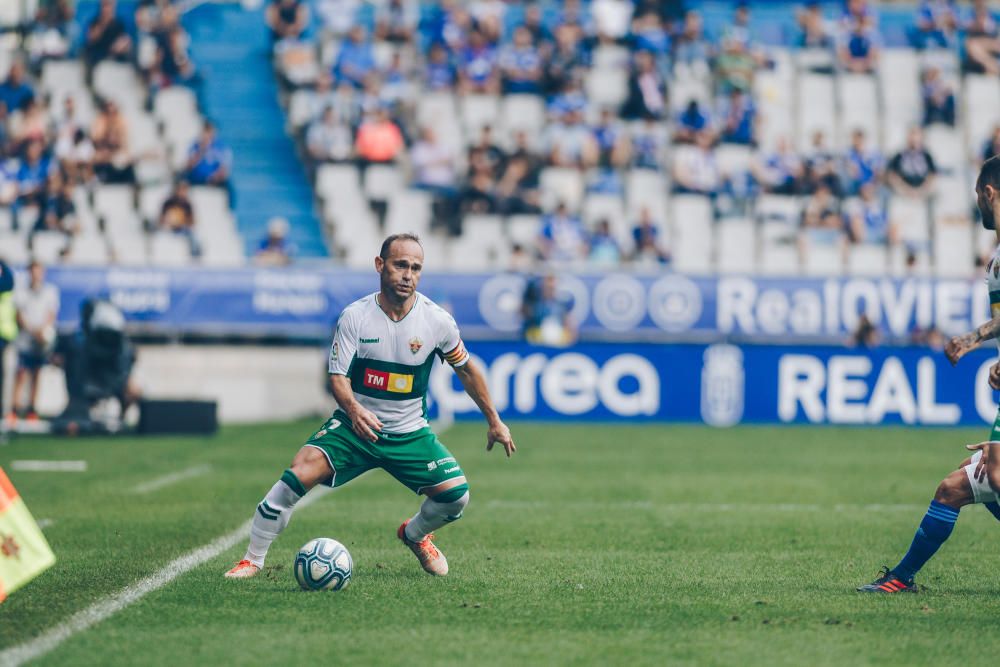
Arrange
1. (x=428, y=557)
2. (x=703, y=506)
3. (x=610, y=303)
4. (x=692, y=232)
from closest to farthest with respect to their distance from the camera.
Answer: (x=428, y=557) → (x=703, y=506) → (x=610, y=303) → (x=692, y=232)

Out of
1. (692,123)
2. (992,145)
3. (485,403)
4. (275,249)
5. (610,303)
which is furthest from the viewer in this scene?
(992,145)

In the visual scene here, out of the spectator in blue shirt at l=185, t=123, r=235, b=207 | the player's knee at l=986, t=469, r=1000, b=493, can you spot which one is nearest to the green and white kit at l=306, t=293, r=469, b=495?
the player's knee at l=986, t=469, r=1000, b=493

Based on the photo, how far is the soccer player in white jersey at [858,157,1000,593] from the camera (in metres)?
7.23

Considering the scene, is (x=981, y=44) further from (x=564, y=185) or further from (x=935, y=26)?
(x=564, y=185)

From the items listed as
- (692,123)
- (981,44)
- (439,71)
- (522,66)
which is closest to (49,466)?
(439,71)

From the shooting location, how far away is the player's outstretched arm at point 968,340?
7043 mm

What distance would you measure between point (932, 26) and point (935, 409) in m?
10.1

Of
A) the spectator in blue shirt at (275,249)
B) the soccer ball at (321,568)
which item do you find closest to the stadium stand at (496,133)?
the spectator in blue shirt at (275,249)

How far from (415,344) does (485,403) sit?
0.53m

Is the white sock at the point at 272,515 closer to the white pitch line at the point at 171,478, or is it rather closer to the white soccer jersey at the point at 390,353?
the white soccer jersey at the point at 390,353

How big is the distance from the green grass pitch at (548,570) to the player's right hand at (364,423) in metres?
0.81

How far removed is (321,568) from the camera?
305 inches

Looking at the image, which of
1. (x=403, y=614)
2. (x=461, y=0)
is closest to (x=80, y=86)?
(x=461, y=0)

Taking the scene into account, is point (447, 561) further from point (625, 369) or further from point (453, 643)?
point (625, 369)
